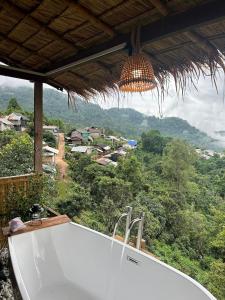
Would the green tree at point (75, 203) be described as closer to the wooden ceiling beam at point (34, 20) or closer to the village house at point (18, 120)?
the village house at point (18, 120)

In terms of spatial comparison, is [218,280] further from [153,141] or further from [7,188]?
[153,141]

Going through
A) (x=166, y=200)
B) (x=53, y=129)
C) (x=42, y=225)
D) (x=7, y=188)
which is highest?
(x=53, y=129)

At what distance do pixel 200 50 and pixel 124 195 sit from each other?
6.45 metres

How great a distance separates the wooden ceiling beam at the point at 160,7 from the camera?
5.11 feet

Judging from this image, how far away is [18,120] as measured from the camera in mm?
7836

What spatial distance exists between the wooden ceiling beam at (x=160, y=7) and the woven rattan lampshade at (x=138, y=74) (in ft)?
1.09

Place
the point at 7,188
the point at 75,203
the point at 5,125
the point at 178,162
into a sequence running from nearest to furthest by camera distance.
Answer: the point at 7,188 < the point at 75,203 < the point at 5,125 < the point at 178,162

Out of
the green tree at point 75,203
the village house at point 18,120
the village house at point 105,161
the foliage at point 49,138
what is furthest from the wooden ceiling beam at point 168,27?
the village house at point 105,161

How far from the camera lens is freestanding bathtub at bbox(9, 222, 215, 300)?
1.83 m

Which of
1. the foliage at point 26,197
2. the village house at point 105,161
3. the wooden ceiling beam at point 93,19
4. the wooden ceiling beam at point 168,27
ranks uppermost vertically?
the wooden ceiling beam at point 93,19

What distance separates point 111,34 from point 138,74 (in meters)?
0.76

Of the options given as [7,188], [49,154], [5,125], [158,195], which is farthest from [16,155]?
[158,195]

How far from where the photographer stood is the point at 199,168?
988 centimetres

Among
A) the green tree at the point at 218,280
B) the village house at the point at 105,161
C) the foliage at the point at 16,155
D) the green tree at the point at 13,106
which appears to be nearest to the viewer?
the green tree at the point at 218,280
